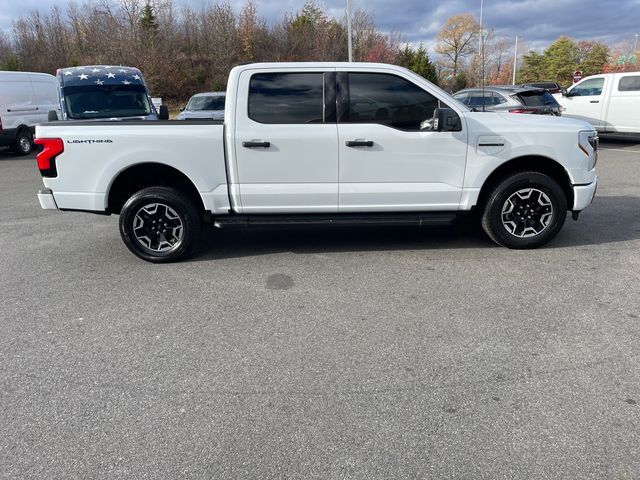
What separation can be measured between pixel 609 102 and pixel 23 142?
17712 millimetres

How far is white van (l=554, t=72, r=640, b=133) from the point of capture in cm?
1305

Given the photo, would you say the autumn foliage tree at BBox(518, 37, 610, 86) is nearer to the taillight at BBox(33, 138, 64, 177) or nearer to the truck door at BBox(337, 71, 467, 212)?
the truck door at BBox(337, 71, 467, 212)

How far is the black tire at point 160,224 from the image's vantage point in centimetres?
499

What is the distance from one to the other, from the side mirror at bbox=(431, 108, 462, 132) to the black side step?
0.90 meters

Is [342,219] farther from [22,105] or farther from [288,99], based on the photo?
[22,105]

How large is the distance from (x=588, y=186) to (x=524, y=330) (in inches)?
93.7

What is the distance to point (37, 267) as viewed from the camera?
17.0 ft

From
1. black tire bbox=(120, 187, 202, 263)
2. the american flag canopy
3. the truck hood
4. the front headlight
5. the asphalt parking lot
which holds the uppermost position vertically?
the american flag canopy

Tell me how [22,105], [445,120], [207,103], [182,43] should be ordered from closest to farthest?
[445,120] → [22,105] → [207,103] → [182,43]

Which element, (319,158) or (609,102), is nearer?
(319,158)

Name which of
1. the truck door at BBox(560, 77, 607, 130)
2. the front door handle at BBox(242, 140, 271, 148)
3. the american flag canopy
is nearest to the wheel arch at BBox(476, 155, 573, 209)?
the front door handle at BBox(242, 140, 271, 148)

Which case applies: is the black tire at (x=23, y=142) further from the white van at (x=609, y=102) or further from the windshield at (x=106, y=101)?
the white van at (x=609, y=102)

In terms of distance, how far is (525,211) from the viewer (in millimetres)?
5172

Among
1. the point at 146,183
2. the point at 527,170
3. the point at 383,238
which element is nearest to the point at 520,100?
the point at 527,170
